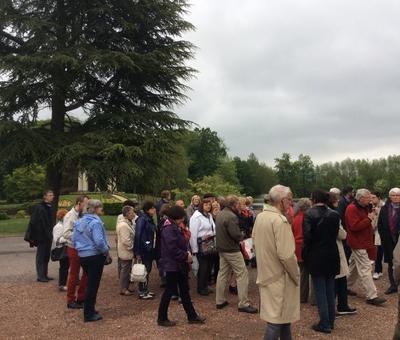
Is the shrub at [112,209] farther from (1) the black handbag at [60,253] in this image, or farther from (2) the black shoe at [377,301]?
(2) the black shoe at [377,301]

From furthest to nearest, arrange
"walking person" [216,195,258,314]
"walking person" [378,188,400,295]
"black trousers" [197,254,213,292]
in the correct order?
"walking person" [378,188,400,295], "black trousers" [197,254,213,292], "walking person" [216,195,258,314]

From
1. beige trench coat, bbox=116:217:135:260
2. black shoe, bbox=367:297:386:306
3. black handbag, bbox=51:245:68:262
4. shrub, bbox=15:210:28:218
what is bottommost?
shrub, bbox=15:210:28:218

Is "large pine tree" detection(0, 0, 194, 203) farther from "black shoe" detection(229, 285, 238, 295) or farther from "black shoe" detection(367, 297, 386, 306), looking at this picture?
"black shoe" detection(367, 297, 386, 306)

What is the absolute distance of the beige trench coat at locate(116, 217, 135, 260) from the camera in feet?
26.2

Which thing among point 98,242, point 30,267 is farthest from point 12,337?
point 30,267

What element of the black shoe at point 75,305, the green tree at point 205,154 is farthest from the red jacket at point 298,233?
the green tree at point 205,154

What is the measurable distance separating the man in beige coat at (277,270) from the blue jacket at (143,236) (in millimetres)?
3381

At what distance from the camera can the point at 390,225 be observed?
8305mm

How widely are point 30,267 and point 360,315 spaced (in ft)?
27.7

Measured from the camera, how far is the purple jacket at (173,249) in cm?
608

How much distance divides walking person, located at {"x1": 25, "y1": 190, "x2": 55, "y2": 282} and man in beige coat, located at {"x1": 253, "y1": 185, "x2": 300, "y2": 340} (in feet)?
19.9

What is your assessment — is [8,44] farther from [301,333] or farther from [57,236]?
[301,333]

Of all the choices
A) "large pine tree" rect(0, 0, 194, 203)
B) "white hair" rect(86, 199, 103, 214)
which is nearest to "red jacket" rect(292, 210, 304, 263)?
"white hair" rect(86, 199, 103, 214)

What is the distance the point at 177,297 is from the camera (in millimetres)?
7797
